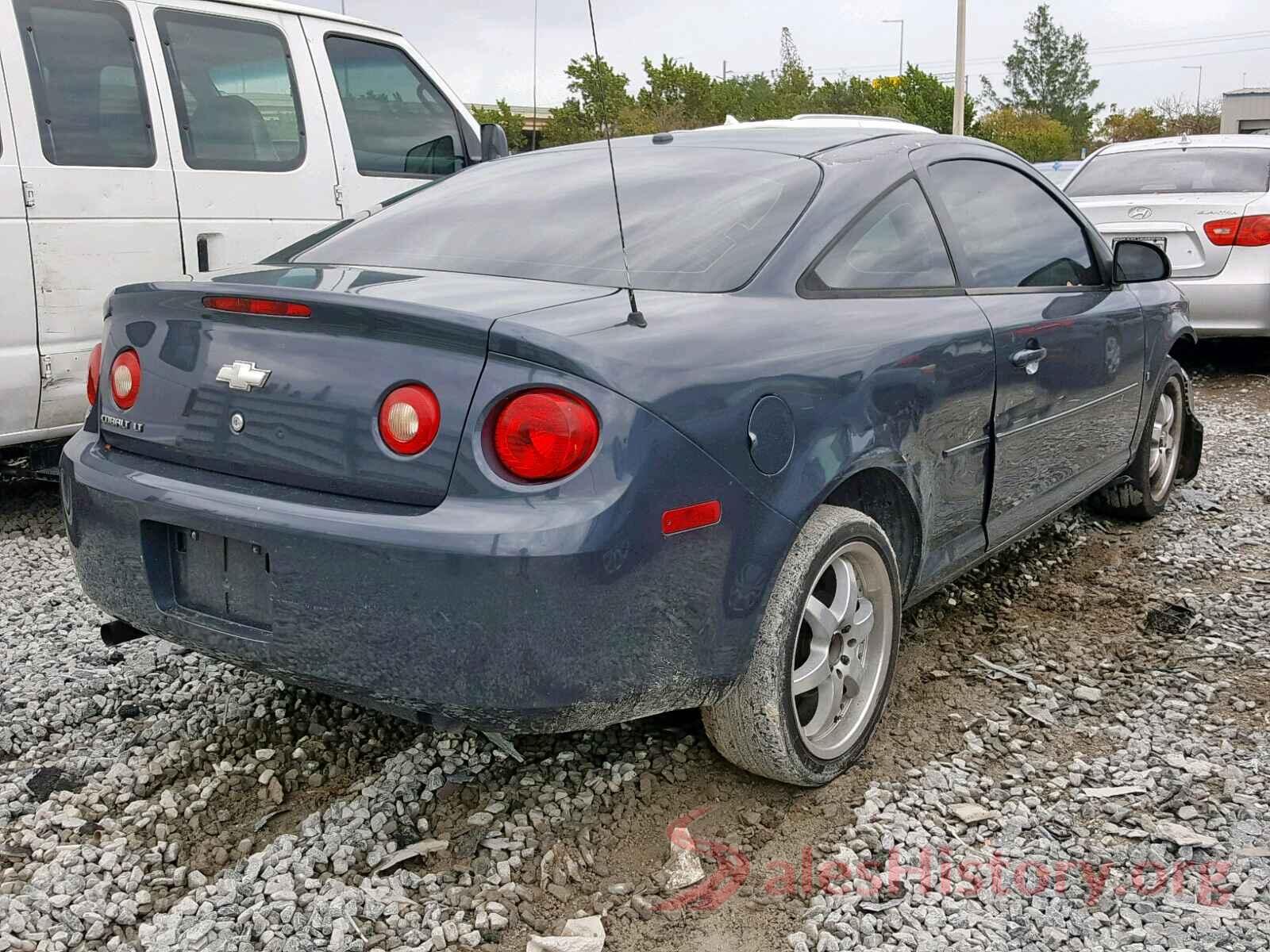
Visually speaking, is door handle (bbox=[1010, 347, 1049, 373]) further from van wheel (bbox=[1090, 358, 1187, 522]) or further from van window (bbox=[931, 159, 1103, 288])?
van wheel (bbox=[1090, 358, 1187, 522])

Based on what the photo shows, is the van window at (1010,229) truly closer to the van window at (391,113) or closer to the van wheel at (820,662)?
the van wheel at (820,662)

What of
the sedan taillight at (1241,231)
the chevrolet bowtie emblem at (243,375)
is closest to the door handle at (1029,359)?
the chevrolet bowtie emblem at (243,375)

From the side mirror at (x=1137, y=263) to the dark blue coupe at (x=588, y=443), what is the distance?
37.7 inches

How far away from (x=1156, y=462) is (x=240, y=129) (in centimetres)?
435

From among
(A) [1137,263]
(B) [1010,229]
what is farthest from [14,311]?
(A) [1137,263]

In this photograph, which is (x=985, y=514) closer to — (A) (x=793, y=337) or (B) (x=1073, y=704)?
(B) (x=1073, y=704)

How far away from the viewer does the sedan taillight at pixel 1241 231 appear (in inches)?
306

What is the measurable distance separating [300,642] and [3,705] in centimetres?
148

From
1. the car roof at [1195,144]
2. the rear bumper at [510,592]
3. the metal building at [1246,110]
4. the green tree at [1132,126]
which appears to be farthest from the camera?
the green tree at [1132,126]

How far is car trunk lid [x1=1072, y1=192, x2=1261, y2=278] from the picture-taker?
7863 mm

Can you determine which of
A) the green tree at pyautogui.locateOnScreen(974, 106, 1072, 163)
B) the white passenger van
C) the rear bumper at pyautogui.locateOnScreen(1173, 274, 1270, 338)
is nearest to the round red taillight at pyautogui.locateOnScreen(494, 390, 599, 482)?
the white passenger van

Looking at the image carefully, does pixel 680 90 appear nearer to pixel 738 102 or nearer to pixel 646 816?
pixel 738 102

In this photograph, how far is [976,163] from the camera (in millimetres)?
3799

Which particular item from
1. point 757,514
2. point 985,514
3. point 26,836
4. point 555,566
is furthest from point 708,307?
point 26,836
